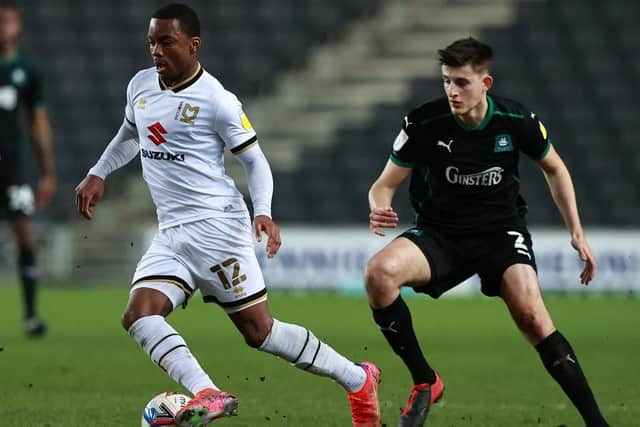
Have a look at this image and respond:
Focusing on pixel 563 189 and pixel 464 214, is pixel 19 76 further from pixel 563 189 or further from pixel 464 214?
pixel 563 189

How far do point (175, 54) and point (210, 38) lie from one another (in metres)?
17.5

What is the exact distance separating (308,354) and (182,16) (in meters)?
1.54

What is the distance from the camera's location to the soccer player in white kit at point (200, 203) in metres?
5.56

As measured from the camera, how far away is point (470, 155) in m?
5.91

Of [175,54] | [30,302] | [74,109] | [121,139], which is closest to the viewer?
[175,54]

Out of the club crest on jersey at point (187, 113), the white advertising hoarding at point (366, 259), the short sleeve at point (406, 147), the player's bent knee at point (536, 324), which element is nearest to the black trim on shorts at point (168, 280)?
the club crest on jersey at point (187, 113)

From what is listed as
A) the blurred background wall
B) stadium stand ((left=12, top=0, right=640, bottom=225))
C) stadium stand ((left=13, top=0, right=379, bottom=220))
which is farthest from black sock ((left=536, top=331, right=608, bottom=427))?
stadium stand ((left=13, top=0, right=379, bottom=220))

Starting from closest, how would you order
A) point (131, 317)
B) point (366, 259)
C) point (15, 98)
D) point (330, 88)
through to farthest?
1. point (131, 317)
2. point (15, 98)
3. point (366, 259)
4. point (330, 88)

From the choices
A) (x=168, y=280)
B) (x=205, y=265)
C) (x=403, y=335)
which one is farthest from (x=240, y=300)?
(x=403, y=335)

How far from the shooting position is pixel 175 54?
5566 millimetres

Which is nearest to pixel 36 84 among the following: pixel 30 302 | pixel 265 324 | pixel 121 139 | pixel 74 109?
pixel 30 302

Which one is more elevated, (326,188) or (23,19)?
(23,19)

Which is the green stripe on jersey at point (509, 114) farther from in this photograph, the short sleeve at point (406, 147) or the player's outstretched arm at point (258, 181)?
the player's outstretched arm at point (258, 181)

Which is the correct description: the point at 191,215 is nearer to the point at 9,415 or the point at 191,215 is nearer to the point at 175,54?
the point at 175,54
